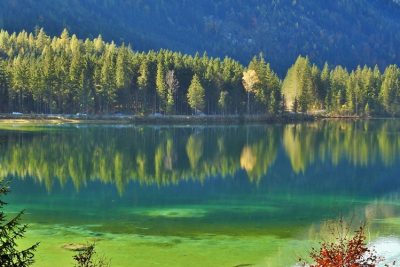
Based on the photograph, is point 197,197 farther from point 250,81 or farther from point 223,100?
point 250,81

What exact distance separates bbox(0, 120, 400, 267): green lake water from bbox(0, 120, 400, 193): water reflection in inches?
6.1

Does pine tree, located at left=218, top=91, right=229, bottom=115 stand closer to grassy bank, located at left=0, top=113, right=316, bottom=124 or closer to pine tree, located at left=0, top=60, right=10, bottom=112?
grassy bank, located at left=0, top=113, right=316, bottom=124

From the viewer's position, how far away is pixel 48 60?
158 m

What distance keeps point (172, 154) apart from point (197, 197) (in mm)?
34343

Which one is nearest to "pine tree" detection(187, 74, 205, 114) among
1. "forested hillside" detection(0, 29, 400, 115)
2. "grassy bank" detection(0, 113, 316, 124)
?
"forested hillside" detection(0, 29, 400, 115)

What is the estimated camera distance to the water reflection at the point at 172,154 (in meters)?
61.6

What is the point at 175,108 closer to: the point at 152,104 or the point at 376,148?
the point at 152,104

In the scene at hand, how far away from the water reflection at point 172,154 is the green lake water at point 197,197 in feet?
0.51

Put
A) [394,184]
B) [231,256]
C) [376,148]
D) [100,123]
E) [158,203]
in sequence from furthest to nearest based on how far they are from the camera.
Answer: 1. [100,123]
2. [376,148]
3. [394,184]
4. [158,203]
5. [231,256]

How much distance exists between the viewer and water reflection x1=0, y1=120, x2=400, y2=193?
61.6 m

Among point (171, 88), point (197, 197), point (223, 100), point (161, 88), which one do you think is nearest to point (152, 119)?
point (161, 88)

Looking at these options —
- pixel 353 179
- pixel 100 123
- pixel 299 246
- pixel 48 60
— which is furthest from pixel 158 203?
pixel 48 60

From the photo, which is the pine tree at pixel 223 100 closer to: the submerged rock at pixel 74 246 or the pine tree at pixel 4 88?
the pine tree at pixel 4 88

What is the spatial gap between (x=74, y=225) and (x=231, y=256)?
11266mm
